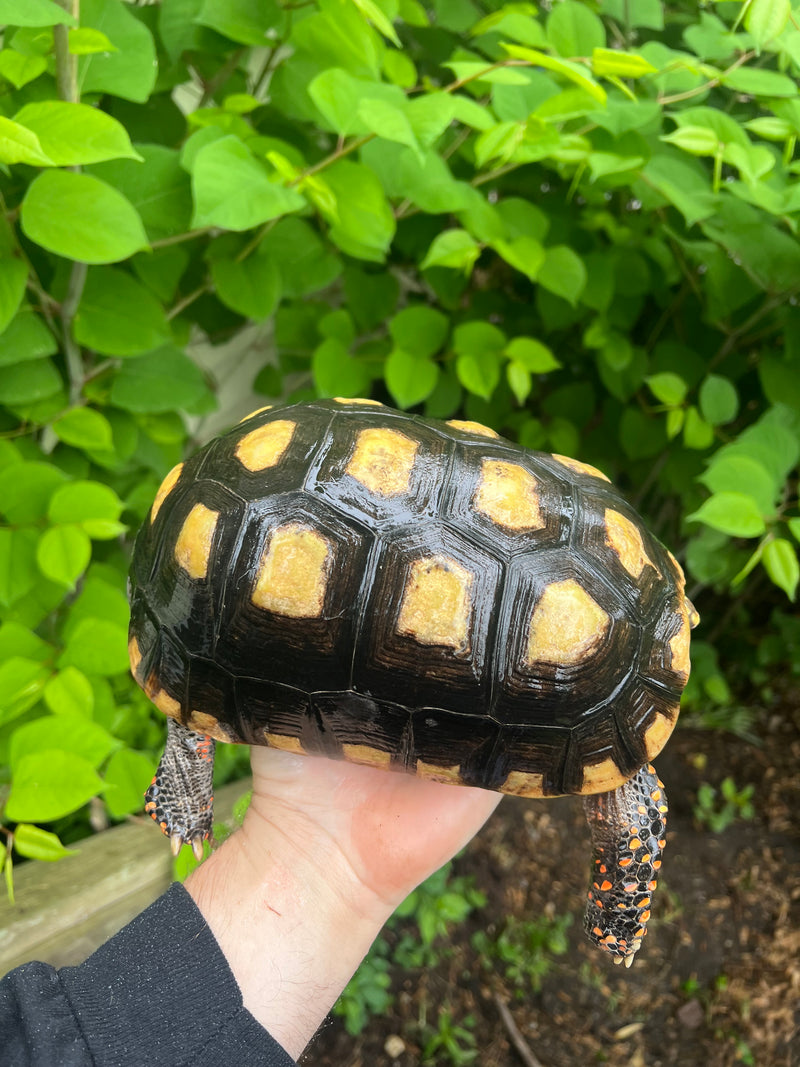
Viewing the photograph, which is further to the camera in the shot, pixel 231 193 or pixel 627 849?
pixel 627 849

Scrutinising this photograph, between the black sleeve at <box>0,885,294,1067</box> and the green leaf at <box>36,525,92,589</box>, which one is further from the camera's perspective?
the green leaf at <box>36,525,92,589</box>

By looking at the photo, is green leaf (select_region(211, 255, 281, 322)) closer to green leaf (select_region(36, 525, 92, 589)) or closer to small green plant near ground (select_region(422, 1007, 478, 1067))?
green leaf (select_region(36, 525, 92, 589))

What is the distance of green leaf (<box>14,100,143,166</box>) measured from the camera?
0.82m

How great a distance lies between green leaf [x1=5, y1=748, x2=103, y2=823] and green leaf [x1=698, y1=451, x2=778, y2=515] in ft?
3.27

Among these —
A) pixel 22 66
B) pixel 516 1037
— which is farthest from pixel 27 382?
pixel 516 1037

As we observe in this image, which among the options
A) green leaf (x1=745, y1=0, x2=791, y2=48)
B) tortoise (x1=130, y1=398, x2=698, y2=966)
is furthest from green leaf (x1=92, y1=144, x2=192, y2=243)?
green leaf (x1=745, y1=0, x2=791, y2=48)

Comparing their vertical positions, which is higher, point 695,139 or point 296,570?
point 695,139

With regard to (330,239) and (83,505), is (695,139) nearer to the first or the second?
(330,239)

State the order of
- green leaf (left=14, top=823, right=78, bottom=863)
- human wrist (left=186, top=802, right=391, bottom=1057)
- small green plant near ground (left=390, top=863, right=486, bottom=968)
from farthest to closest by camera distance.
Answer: small green plant near ground (left=390, top=863, right=486, bottom=968) < human wrist (left=186, top=802, right=391, bottom=1057) < green leaf (left=14, top=823, right=78, bottom=863)

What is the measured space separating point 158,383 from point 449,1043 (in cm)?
159

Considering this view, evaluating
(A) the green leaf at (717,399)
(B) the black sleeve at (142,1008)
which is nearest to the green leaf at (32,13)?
Result: (B) the black sleeve at (142,1008)

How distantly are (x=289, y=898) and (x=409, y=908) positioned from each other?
78cm

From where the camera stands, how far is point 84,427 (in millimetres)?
1277

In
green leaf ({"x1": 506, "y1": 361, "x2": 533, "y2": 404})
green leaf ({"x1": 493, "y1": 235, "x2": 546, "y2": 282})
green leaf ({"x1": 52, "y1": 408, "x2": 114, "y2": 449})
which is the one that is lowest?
green leaf ({"x1": 52, "y1": 408, "x2": 114, "y2": 449})
